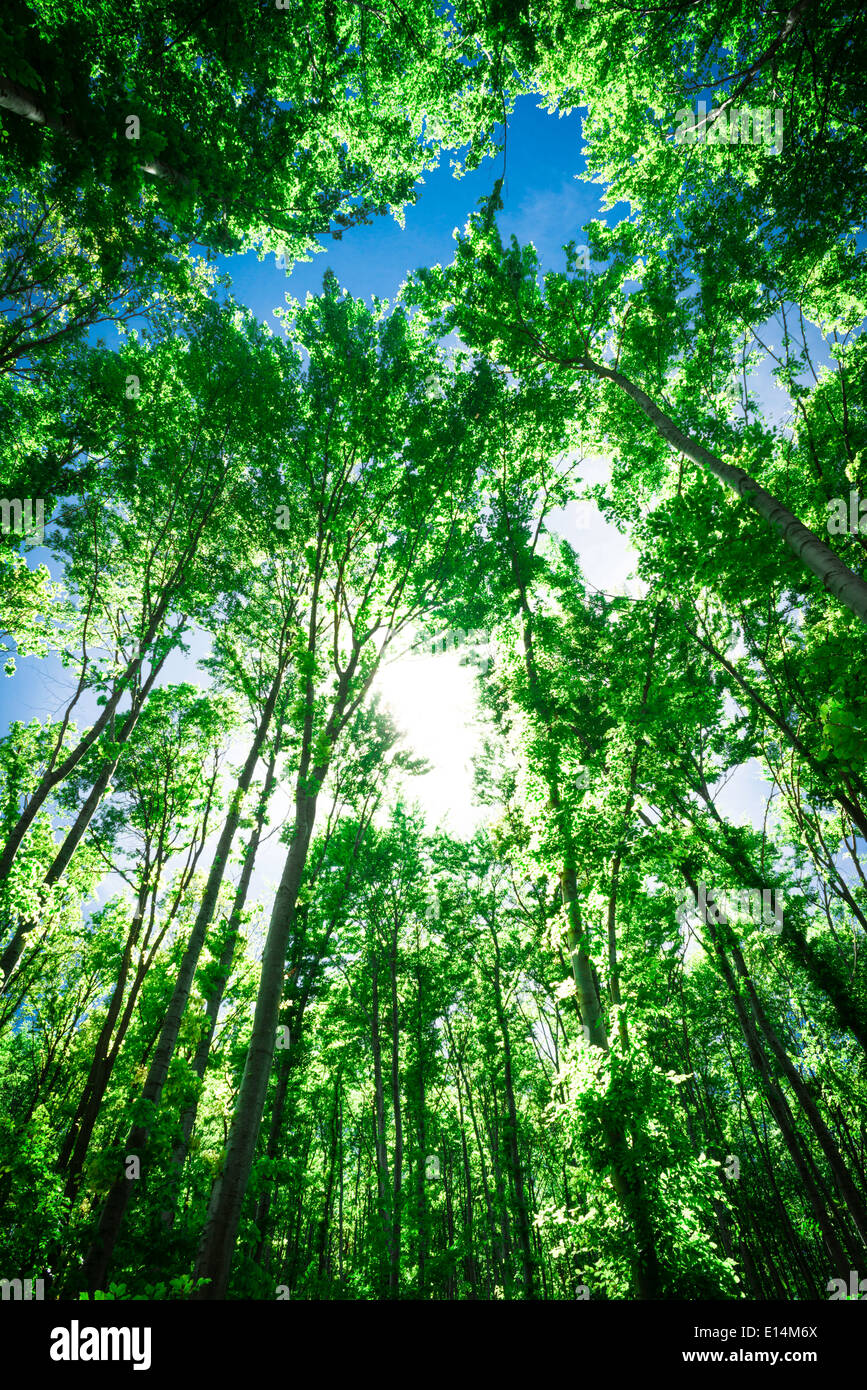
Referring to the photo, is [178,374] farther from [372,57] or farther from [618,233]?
[618,233]

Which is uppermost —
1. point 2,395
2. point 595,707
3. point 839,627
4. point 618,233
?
point 618,233

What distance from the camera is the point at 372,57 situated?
7.62m

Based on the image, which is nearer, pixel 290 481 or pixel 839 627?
pixel 839 627

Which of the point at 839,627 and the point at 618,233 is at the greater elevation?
the point at 618,233

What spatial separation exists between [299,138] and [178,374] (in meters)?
4.68

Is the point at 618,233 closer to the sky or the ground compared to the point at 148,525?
closer to the sky

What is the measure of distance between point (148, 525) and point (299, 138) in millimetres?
7186

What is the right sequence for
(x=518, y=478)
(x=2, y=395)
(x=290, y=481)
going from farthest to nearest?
(x=518, y=478) < (x=2, y=395) < (x=290, y=481)
